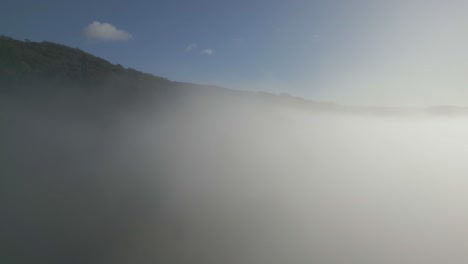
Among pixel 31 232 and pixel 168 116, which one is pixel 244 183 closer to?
pixel 31 232

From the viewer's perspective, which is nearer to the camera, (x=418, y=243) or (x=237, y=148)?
(x=418, y=243)

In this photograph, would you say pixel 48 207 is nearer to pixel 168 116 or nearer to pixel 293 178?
pixel 293 178

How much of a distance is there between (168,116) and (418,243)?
22622 mm

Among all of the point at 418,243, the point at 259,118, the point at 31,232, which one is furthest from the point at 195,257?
the point at 259,118

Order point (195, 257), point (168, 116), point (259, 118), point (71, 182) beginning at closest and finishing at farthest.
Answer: point (195, 257) < point (71, 182) < point (168, 116) < point (259, 118)

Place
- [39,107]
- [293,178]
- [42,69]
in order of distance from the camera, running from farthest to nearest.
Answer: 1. [42,69]
2. [39,107]
3. [293,178]

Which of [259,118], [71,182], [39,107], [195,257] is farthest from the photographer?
[259,118]

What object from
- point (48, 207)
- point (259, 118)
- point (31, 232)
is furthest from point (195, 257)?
point (259, 118)

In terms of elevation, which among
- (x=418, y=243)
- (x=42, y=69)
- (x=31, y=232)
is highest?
(x=42, y=69)

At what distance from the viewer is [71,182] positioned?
43.9 feet

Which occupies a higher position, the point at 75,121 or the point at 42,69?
the point at 42,69

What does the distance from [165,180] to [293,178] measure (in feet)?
14.5

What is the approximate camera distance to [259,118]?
38.7 m

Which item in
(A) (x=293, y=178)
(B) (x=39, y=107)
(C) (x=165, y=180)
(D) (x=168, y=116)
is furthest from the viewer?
(D) (x=168, y=116)
